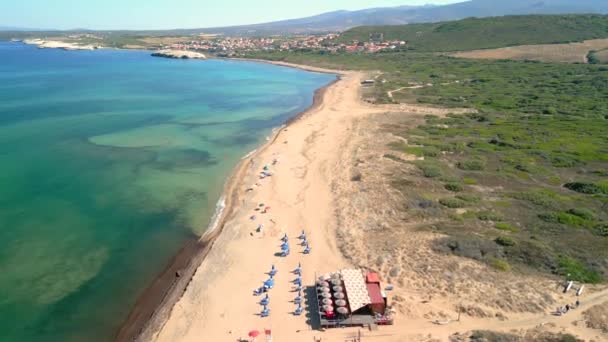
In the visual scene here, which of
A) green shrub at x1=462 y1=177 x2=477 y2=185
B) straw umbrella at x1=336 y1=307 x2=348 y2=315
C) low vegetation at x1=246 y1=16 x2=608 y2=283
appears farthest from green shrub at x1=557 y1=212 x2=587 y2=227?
straw umbrella at x1=336 y1=307 x2=348 y2=315

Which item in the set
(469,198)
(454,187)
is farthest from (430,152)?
(469,198)

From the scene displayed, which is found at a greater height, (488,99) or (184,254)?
(488,99)

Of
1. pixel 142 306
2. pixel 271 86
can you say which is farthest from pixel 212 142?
pixel 271 86

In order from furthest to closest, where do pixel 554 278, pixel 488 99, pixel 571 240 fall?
pixel 488 99 → pixel 571 240 → pixel 554 278

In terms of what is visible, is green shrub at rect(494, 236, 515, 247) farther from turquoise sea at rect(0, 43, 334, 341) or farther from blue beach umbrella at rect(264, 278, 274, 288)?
turquoise sea at rect(0, 43, 334, 341)

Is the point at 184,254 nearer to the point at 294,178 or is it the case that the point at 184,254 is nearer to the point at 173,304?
the point at 173,304

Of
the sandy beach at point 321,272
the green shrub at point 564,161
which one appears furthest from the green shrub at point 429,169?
the green shrub at point 564,161

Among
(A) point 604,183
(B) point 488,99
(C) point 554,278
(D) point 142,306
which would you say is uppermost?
(B) point 488,99

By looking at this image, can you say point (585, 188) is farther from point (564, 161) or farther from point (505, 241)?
point (505, 241)
